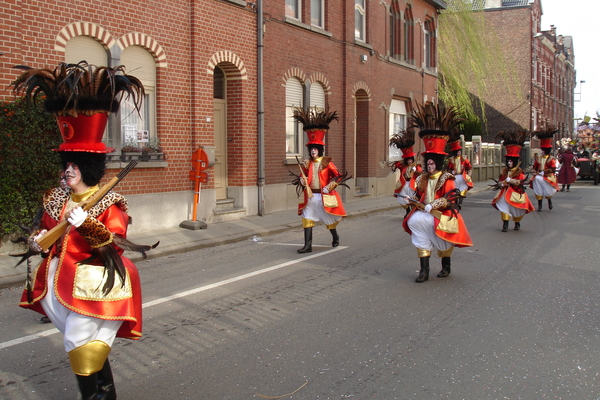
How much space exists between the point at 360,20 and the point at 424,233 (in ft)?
47.7

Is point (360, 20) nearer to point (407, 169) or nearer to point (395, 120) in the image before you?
point (395, 120)

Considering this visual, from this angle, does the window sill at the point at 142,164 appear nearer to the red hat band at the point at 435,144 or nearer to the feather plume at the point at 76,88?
the red hat band at the point at 435,144

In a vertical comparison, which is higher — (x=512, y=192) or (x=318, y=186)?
(x=318, y=186)

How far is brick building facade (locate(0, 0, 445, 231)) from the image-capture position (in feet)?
35.1

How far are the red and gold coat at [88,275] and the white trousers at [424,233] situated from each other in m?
4.48

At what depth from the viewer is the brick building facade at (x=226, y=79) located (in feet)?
35.1

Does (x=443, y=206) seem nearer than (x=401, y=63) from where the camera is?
Yes

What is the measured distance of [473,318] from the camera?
19.5 feet

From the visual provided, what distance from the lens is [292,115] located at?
1647cm

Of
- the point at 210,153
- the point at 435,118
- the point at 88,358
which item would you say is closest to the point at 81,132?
the point at 88,358

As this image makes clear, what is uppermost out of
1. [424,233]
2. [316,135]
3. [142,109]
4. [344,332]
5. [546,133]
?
[142,109]

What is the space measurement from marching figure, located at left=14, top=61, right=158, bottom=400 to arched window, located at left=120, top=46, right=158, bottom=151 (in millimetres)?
7867

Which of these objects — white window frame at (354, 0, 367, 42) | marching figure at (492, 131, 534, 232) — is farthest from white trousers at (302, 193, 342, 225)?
white window frame at (354, 0, 367, 42)

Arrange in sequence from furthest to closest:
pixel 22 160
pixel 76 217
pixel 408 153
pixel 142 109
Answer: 1. pixel 408 153
2. pixel 142 109
3. pixel 22 160
4. pixel 76 217
